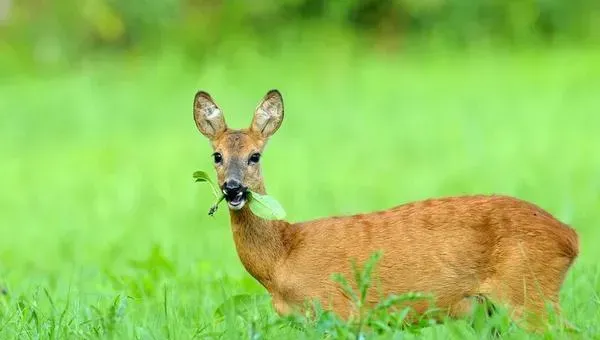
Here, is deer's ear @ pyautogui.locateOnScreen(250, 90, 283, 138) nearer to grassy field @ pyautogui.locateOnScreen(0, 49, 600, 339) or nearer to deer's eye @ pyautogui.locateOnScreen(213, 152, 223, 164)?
deer's eye @ pyautogui.locateOnScreen(213, 152, 223, 164)

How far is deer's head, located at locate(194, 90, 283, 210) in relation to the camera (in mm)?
5680

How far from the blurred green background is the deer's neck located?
169 millimetres

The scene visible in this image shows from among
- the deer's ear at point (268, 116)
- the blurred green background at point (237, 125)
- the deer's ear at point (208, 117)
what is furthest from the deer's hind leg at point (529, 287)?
the deer's ear at point (208, 117)

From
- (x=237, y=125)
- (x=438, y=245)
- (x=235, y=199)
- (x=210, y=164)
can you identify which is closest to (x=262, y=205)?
(x=235, y=199)

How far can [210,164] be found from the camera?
12.9 meters

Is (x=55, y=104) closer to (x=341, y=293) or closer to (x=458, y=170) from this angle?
(x=458, y=170)

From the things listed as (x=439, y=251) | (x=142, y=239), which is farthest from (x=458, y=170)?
(x=439, y=251)

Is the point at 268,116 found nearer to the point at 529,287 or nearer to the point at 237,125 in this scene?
the point at 529,287

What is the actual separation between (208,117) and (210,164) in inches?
268

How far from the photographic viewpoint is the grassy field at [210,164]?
20.7ft

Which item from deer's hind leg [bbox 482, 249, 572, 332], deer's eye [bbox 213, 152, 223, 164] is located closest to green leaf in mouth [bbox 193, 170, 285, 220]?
deer's eye [bbox 213, 152, 223, 164]

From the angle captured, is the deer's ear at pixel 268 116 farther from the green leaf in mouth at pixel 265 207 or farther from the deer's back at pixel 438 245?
the deer's back at pixel 438 245

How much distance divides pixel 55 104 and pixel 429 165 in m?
6.26

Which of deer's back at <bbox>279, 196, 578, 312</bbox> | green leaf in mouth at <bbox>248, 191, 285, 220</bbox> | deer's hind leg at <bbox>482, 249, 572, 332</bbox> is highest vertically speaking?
green leaf in mouth at <bbox>248, 191, 285, 220</bbox>
